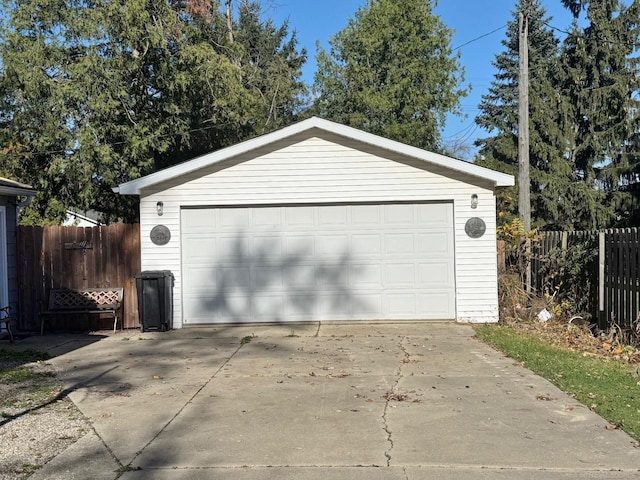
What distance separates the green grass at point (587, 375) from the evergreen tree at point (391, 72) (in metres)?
26.7

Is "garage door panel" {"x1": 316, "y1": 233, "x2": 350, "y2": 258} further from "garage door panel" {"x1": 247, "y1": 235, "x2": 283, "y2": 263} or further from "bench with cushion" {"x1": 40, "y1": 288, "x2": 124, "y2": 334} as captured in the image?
"bench with cushion" {"x1": 40, "y1": 288, "x2": 124, "y2": 334}

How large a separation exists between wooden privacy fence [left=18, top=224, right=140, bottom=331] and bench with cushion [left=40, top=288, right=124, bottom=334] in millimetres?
219

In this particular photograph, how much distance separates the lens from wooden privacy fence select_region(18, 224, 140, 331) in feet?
39.1

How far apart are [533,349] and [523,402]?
3034 mm

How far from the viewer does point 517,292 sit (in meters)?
12.4

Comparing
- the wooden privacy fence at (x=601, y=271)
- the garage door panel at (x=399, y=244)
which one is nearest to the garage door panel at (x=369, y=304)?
the garage door panel at (x=399, y=244)

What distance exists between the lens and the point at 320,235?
469 inches

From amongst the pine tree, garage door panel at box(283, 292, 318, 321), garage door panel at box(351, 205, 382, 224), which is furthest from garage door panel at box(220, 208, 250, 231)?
the pine tree

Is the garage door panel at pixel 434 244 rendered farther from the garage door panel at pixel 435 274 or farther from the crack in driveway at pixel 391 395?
the crack in driveway at pixel 391 395

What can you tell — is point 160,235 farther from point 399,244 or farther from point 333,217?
point 399,244

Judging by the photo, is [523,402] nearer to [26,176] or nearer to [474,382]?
[474,382]

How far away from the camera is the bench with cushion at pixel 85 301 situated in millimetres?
11617

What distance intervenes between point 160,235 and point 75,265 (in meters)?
1.77

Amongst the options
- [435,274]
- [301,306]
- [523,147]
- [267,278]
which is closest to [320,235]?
[267,278]
